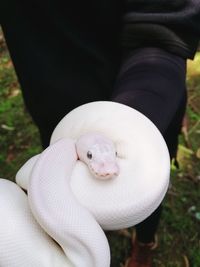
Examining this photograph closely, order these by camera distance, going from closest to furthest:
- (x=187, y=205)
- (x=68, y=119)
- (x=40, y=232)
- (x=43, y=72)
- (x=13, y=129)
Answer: (x=40, y=232)
(x=68, y=119)
(x=43, y=72)
(x=187, y=205)
(x=13, y=129)

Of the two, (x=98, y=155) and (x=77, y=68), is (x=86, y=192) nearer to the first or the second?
(x=98, y=155)

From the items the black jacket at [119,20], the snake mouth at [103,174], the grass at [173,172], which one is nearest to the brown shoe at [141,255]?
the grass at [173,172]

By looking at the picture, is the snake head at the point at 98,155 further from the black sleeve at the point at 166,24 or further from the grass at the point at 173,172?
the grass at the point at 173,172

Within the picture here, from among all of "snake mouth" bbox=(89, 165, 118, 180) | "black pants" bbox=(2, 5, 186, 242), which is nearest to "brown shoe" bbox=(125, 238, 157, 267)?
"black pants" bbox=(2, 5, 186, 242)

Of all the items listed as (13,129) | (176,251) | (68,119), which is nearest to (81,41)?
(68,119)

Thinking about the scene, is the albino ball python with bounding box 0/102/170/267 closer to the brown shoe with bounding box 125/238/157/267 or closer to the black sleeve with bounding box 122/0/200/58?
the black sleeve with bounding box 122/0/200/58

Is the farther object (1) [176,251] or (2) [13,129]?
(2) [13,129]

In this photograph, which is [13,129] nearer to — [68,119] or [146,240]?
[146,240]
